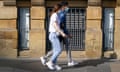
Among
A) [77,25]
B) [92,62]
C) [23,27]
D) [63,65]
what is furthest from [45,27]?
[92,62]

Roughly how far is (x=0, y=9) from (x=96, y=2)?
2976 millimetres

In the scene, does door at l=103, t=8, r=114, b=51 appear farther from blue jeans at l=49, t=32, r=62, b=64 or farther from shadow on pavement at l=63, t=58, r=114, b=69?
blue jeans at l=49, t=32, r=62, b=64

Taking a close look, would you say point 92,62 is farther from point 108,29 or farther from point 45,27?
point 45,27

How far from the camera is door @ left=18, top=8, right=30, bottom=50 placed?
14156 mm

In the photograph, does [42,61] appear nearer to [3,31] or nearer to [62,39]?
[62,39]

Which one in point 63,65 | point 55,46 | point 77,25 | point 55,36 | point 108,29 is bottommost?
point 63,65

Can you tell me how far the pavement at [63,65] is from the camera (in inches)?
473

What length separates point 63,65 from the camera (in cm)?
1274

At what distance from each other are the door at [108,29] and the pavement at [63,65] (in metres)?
0.64

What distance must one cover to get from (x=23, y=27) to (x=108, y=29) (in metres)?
2.68

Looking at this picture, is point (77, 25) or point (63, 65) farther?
point (77, 25)

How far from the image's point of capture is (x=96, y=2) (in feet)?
44.8

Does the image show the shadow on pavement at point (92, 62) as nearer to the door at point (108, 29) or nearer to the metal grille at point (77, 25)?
the door at point (108, 29)

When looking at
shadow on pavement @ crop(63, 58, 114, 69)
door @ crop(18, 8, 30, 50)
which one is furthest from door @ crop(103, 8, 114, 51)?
door @ crop(18, 8, 30, 50)
